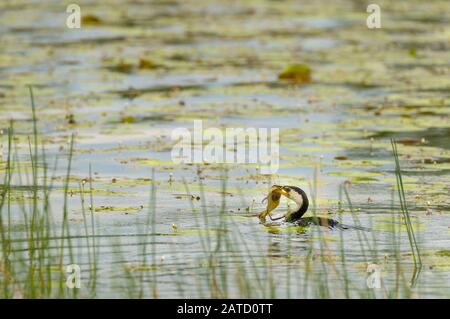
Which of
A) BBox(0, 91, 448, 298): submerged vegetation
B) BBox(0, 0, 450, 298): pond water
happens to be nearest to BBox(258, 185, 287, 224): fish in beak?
BBox(0, 0, 450, 298): pond water

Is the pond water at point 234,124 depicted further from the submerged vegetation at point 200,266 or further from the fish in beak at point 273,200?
the fish in beak at point 273,200

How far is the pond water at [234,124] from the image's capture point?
7266 mm

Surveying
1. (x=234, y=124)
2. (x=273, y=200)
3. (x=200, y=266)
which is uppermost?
(x=234, y=124)

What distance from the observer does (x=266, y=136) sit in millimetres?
12266

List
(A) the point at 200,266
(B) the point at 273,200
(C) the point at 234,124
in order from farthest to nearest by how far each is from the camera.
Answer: (C) the point at 234,124
(B) the point at 273,200
(A) the point at 200,266

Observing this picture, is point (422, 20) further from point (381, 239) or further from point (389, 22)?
point (381, 239)

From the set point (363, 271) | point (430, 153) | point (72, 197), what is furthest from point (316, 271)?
point (430, 153)

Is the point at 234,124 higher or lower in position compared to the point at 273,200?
higher

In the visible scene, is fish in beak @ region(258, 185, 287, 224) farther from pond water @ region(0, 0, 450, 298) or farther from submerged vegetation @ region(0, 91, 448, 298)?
submerged vegetation @ region(0, 91, 448, 298)

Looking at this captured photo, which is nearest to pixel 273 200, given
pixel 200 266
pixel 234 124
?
pixel 200 266

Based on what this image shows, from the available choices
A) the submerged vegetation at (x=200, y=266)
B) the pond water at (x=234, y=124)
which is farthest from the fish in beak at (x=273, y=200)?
the submerged vegetation at (x=200, y=266)

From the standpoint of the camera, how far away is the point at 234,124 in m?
13.0

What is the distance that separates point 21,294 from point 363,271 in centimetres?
195

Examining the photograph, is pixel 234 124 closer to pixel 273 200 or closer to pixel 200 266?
pixel 273 200
